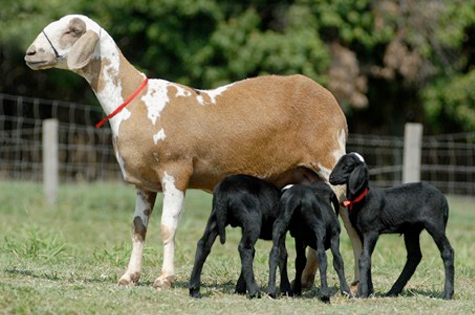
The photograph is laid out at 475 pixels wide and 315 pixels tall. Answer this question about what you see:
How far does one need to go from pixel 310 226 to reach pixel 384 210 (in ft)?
2.08

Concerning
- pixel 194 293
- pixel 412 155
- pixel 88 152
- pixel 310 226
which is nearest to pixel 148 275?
pixel 194 293

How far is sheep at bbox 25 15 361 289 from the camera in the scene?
24.4 feet

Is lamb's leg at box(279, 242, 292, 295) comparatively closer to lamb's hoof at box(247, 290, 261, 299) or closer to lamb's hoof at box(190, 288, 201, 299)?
lamb's hoof at box(247, 290, 261, 299)

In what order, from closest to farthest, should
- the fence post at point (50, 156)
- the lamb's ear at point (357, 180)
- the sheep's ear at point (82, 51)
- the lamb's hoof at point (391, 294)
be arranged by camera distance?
1. the lamb's ear at point (357, 180)
2. the lamb's hoof at point (391, 294)
3. the sheep's ear at point (82, 51)
4. the fence post at point (50, 156)

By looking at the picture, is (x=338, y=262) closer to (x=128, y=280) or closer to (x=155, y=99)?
(x=128, y=280)

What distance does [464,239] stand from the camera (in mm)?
13391

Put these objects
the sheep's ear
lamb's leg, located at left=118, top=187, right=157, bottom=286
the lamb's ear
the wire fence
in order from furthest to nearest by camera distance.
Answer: the wire fence
lamb's leg, located at left=118, top=187, right=157, bottom=286
the sheep's ear
the lamb's ear

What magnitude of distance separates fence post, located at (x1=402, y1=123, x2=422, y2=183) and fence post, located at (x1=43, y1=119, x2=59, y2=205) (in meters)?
5.71

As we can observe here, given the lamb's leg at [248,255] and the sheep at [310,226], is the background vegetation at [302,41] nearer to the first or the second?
the sheep at [310,226]

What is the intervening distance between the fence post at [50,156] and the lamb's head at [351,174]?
9100 mm

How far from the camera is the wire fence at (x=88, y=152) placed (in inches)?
893

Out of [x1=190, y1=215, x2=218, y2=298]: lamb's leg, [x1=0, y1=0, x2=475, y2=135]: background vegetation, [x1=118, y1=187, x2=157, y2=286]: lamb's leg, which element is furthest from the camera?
[x1=0, y1=0, x2=475, y2=135]: background vegetation

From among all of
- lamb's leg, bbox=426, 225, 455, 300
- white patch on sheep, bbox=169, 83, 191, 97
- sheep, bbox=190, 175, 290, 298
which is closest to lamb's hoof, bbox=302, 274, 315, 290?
sheep, bbox=190, 175, 290, 298

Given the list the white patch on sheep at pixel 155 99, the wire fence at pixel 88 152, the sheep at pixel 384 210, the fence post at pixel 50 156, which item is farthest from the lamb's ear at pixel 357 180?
the wire fence at pixel 88 152
